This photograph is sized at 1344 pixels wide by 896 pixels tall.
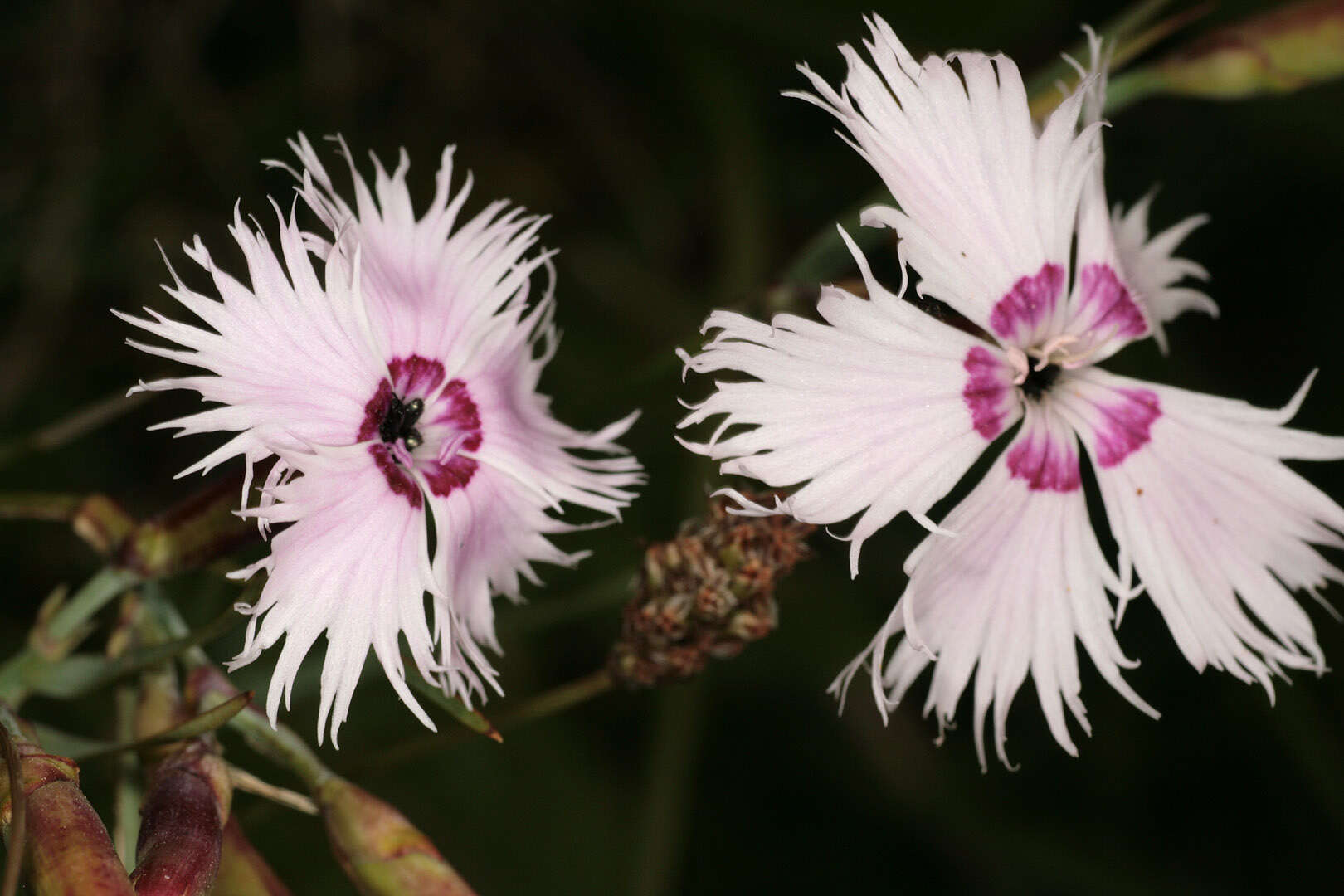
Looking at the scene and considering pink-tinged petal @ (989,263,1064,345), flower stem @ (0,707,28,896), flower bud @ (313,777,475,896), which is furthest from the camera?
pink-tinged petal @ (989,263,1064,345)

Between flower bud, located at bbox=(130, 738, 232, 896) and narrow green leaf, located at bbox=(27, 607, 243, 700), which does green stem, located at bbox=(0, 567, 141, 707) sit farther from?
flower bud, located at bbox=(130, 738, 232, 896)

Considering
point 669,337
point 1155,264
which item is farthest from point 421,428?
point 669,337

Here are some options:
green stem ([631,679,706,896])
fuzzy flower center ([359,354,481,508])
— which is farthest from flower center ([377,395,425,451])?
green stem ([631,679,706,896])

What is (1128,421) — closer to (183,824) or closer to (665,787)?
(183,824)

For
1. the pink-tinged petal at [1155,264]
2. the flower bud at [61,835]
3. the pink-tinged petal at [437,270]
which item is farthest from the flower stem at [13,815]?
the pink-tinged petal at [1155,264]

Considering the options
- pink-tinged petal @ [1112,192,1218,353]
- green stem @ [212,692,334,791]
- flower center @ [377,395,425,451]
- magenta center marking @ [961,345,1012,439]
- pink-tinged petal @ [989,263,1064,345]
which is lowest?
green stem @ [212,692,334,791]

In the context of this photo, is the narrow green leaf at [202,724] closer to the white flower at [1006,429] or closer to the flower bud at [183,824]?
the flower bud at [183,824]
